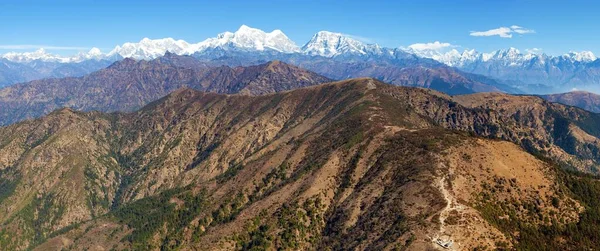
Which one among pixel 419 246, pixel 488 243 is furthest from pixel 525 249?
pixel 419 246

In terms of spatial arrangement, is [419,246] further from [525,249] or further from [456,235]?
[525,249]

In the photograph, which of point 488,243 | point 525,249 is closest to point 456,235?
point 488,243

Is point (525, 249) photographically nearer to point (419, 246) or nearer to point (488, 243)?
point (488, 243)

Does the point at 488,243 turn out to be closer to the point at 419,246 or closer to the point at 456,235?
the point at 456,235

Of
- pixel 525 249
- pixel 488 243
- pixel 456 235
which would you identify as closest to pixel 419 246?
pixel 456 235
